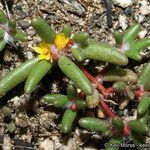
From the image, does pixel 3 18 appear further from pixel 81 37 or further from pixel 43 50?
pixel 81 37

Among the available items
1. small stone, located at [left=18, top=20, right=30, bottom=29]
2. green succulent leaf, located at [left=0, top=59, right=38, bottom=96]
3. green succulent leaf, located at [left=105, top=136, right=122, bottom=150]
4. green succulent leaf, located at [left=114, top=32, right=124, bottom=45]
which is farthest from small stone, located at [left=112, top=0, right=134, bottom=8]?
green succulent leaf, located at [left=105, top=136, right=122, bottom=150]

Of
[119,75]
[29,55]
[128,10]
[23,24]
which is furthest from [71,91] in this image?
[128,10]

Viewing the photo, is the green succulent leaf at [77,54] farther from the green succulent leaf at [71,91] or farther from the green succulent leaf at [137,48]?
the green succulent leaf at [137,48]

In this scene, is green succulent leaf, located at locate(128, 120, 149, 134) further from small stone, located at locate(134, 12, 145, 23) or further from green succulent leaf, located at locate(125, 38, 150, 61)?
small stone, located at locate(134, 12, 145, 23)

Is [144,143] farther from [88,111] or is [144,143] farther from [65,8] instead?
[65,8]

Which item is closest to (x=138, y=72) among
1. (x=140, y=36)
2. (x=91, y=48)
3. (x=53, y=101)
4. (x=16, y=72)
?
(x=140, y=36)
